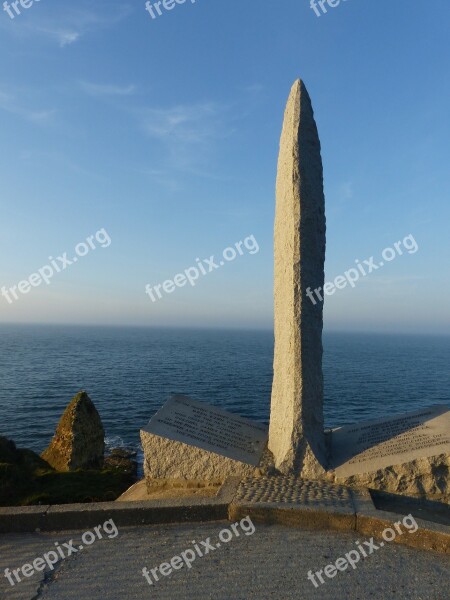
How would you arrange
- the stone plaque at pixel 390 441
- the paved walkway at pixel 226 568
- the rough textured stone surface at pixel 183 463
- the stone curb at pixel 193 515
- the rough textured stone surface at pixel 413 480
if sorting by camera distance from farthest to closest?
the rough textured stone surface at pixel 183 463 < the stone plaque at pixel 390 441 < the rough textured stone surface at pixel 413 480 < the stone curb at pixel 193 515 < the paved walkway at pixel 226 568

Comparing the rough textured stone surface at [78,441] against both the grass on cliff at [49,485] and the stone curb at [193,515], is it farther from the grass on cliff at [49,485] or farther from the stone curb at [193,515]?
the stone curb at [193,515]

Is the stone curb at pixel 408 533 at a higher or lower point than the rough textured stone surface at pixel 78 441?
higher

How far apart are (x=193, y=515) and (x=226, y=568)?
123 cm

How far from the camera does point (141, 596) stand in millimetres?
4277

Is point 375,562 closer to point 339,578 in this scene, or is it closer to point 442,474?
point 339,578

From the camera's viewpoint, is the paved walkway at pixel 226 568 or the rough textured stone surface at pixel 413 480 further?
the rough textured stone surface at pixel 413 480

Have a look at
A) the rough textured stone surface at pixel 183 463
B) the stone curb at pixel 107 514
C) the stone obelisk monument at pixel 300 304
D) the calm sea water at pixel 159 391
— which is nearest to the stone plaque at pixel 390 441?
the stone obelisk monument at pixel 300 304

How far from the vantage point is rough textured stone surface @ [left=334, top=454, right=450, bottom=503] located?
6949mm

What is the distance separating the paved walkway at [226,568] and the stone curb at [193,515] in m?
0.13

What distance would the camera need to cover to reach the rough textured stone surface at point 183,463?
24.2ft

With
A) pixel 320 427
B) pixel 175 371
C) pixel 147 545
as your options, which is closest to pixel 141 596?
pixel 147 545

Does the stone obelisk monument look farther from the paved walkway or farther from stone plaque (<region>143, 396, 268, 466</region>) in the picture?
the paved walkway

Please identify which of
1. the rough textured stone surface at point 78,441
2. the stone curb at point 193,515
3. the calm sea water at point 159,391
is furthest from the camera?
the calm sea water at point 159,391

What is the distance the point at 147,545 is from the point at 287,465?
3.02 m
